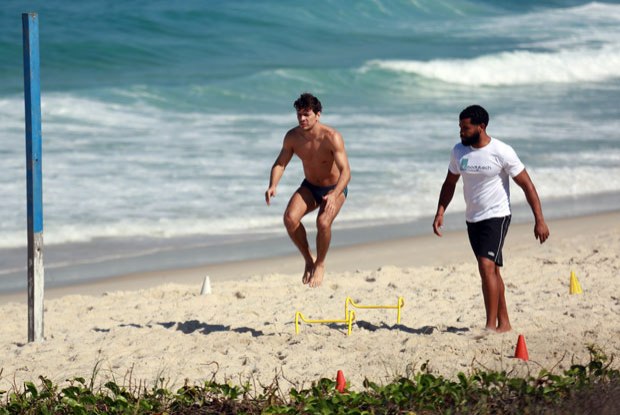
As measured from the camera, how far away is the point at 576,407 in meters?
5.23

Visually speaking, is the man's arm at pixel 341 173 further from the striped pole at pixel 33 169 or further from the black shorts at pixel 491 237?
the striped pole at pixel 33 169

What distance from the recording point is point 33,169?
771 cm

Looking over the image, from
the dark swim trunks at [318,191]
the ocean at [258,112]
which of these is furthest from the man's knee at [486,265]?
the ocean at [258,112]

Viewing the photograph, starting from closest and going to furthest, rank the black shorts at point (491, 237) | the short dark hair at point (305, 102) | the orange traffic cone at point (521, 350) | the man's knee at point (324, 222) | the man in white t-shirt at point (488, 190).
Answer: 1. the orange traffic cone at point (521, 350)
2. the man in white t-shirt at point (488, 190)
3. the black shorts at point (491, 237)
4. the short dark hair at point (305, 102)
5. the man's knee at point (324, 222)

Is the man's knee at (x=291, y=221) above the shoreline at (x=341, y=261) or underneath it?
above

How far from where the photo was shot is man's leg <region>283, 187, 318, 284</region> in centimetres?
895

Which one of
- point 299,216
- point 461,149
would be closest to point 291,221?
point 299,216

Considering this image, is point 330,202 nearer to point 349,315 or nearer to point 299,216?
point 299,216

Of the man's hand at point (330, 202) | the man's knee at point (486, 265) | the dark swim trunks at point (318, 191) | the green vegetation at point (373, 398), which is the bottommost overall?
the green vegetation at point (373, 398)

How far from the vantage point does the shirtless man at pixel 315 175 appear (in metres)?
8.68

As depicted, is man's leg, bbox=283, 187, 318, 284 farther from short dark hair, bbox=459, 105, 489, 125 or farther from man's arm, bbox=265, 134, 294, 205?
short dark hair, bbox=459, 105, 489, 125

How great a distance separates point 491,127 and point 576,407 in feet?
46.6

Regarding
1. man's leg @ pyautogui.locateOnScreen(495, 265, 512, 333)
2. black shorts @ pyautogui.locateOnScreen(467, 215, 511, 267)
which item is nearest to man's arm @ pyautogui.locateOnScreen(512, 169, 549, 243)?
black shorts @ pyautogui.locateOnScreen(467, 215, 511, 267)

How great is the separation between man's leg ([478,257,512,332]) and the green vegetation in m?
1.39
